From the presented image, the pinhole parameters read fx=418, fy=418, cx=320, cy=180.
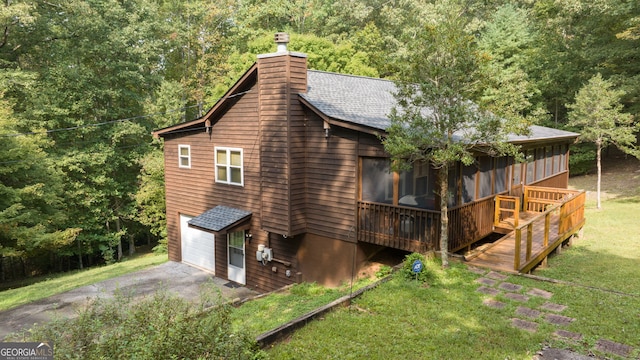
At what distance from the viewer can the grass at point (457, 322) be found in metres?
6.11

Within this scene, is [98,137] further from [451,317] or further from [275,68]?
[451,317]

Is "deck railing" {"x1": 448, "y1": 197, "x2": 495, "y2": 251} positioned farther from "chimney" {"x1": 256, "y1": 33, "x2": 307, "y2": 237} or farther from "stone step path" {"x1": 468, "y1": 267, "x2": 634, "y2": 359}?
"chimney" {"x1": 256, "y1": 33, "x2": 307, "y2": 237}

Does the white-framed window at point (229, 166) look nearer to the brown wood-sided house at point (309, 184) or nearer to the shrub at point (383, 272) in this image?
the brown wood-sided house at point (309, 184)

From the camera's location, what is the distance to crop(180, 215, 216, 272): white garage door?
594 inches

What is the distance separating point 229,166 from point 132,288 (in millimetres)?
4569

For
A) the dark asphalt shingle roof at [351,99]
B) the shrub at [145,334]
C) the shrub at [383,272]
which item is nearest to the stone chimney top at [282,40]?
the dark asphalt shingle roof at [351,99]

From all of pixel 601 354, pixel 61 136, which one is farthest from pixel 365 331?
pixel 61 136

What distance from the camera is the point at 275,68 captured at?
11.4m

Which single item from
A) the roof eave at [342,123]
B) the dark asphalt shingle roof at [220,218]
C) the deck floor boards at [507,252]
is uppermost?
the roof eave at [342,123]

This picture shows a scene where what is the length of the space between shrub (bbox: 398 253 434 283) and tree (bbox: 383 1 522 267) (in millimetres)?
2065

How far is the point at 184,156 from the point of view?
50.4ft

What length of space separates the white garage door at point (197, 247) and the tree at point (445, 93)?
8.93 meters

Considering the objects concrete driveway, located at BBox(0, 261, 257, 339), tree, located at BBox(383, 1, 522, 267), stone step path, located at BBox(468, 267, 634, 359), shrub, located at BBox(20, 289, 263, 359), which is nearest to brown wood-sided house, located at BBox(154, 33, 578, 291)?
concrete driveway, located at BBox(0, 261, 257, 339)

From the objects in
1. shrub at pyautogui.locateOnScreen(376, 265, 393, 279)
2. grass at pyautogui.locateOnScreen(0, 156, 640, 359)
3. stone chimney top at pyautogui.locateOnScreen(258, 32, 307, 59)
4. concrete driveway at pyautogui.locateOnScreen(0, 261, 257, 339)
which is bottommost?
concrete driveway at pyautogui.locateOnScreen(0, 261, 257, 339)
